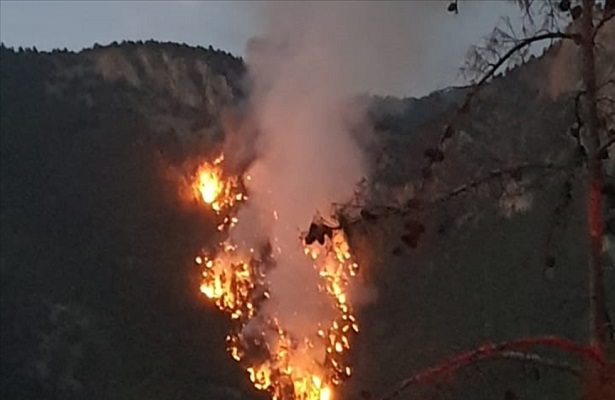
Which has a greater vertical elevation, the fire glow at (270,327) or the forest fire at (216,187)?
the forest fire at (216,187)

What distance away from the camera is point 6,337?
76875mm

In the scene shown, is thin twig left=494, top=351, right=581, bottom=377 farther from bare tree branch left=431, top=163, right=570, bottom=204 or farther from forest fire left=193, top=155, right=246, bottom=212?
forest fire left=193, top=155, right=246, bottom=212

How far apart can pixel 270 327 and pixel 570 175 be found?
59.2 metres

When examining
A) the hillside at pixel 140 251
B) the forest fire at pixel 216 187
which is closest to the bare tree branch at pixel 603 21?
the hillside at pixel 140 251

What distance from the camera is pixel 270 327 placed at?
66.2m

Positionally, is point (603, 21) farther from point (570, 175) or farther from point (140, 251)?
point (140, 251)

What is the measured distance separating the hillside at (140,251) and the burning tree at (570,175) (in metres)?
35.3

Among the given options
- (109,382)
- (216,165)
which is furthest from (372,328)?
(216,165)

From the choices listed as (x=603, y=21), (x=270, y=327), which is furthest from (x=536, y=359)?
(x=270, y=327)

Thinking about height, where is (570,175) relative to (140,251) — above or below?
below

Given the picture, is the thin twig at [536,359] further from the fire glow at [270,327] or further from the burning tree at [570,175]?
the fire glow at [270,327]

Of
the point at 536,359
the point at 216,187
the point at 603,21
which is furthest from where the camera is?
the point at 216,187

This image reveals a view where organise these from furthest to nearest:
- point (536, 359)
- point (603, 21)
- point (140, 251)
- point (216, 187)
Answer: point (140, 251) → point (216, 187) → point (603, 21) → point (536, 359)

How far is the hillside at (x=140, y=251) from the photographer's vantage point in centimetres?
6606
